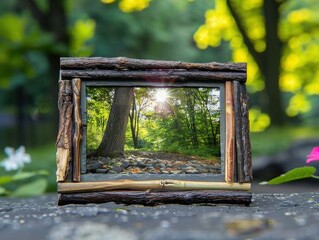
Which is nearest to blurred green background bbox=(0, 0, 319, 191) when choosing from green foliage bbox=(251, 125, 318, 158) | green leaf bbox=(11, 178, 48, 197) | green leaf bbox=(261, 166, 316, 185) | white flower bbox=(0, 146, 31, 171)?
green foliage bbox=(251, 125, 318, 158)

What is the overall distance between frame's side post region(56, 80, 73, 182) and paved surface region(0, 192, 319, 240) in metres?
0.18

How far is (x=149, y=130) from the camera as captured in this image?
2594mm

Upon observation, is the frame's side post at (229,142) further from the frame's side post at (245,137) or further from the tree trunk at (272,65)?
the tree trunk at (272,65)

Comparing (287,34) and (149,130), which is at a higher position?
(287,34)

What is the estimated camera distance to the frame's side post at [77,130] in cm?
257

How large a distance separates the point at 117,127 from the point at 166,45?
13.2 m

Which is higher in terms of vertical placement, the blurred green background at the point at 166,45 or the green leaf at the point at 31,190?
the blurred green background at the point at 166,45

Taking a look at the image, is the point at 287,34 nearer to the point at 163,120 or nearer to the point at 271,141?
the point at 271,141

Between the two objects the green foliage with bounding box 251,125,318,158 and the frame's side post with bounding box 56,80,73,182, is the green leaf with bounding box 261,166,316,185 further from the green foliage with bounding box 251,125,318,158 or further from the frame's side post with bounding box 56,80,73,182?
the green foliage with bounding box 251,125,318,158

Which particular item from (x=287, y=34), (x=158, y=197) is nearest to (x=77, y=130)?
(x=158, y=197)

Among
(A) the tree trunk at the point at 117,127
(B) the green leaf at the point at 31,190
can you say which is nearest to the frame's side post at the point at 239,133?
(A) the tree trunk at the point at 117,127

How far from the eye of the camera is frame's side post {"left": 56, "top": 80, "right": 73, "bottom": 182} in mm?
2564

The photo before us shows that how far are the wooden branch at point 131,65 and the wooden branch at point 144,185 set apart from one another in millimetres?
507

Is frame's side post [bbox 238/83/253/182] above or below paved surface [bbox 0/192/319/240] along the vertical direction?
above
